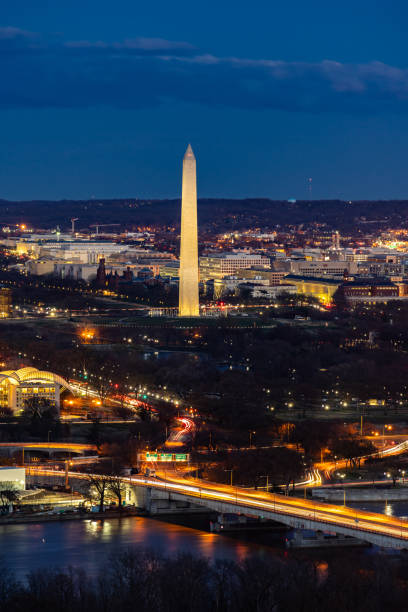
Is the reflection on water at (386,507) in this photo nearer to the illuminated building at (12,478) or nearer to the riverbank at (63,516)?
the riverbank at (63,516)

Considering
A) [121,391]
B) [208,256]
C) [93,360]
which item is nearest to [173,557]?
[121,391]

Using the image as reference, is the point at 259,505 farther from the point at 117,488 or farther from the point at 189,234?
the point at 189,234

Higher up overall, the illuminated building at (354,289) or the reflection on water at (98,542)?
the illuminated building at (354,289)

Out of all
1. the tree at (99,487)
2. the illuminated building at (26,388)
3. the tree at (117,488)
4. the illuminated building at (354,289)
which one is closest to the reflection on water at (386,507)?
the tree at (117,488)

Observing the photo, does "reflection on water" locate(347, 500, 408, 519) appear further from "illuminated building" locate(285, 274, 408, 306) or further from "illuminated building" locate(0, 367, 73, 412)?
"illuminated building" locate(285, 274, 408, 306)

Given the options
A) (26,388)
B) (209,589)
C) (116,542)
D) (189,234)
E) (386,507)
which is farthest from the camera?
(189,234)

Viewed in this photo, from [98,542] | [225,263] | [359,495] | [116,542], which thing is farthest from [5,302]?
[116,542]
